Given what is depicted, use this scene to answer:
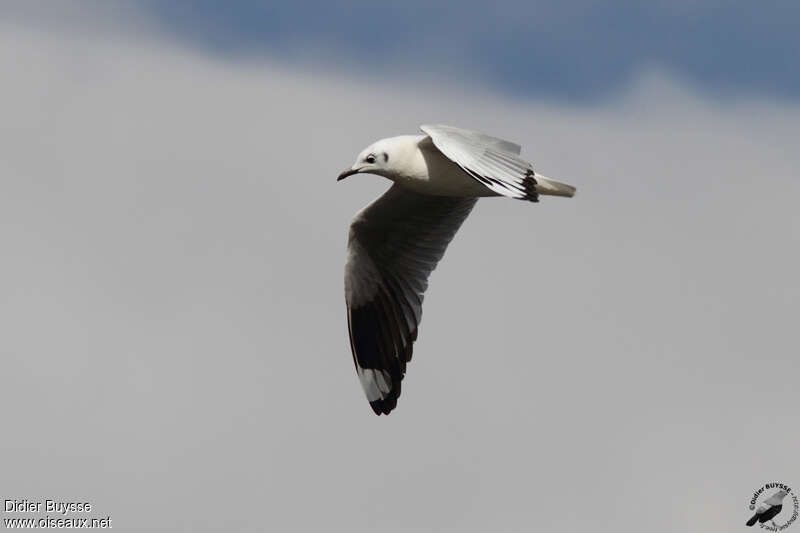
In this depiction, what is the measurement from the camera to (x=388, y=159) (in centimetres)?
1307

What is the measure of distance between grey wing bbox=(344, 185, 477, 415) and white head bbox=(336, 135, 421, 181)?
141 centimetres

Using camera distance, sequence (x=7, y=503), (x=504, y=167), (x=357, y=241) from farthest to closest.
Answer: (x=357, y=241) < (x=7, y=503) < (x=504, y=167)

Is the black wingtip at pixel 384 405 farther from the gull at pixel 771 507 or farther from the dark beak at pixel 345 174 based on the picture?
the gull at pixel 771 507

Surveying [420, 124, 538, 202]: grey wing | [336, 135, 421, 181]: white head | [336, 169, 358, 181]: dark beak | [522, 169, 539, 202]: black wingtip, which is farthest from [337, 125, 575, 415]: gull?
[522, 169, 539, 202]: black wingtip

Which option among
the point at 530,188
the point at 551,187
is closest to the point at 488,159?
the point at 530,188

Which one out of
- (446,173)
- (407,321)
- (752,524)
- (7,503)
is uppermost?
(446,173)

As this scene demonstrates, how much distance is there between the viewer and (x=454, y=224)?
15133mm

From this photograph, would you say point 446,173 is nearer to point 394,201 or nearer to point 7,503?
point 394,201

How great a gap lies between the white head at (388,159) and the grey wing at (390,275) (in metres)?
1.41

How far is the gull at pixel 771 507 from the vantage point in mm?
13930

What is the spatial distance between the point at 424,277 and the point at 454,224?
630 millimetres

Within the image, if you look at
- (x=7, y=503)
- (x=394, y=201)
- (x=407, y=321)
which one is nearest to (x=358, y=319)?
(x=407, y=321)

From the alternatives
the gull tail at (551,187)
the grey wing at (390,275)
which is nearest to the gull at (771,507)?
the gull tail at (551,187)

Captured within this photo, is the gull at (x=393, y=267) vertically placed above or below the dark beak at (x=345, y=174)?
below
